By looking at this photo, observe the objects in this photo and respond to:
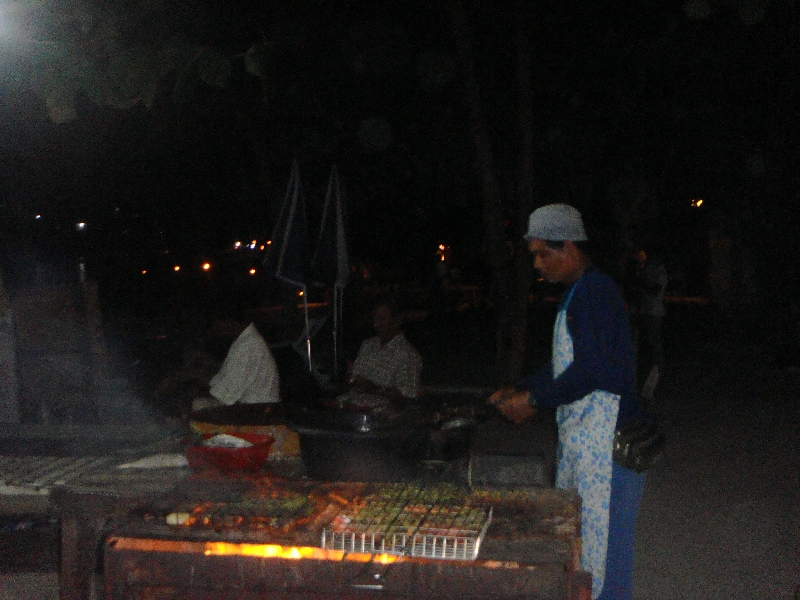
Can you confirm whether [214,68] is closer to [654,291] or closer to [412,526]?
[412,526]

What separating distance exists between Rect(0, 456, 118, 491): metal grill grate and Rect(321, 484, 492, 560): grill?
59.3 inches

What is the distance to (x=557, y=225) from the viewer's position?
3549 millimetres

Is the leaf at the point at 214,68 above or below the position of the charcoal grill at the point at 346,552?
above

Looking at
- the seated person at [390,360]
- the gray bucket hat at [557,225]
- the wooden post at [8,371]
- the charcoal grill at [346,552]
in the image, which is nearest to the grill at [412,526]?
the charcoal grill at [346,552]

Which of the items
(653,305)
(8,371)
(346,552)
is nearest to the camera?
(346,552)

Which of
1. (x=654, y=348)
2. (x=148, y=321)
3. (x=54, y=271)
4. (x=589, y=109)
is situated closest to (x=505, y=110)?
(x=589, y=109)

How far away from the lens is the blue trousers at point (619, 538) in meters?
3.56

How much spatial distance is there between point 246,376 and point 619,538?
3264 millimetres

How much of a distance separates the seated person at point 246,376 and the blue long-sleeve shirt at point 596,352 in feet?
9.89

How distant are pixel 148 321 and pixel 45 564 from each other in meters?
19.5

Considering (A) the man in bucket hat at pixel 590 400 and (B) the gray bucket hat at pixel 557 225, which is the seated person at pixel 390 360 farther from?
(B) the gray bucket hat at pixel 557 225

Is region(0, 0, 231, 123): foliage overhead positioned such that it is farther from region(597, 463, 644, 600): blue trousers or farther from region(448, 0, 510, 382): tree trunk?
region(597, 463, 644, 600): blue trousers

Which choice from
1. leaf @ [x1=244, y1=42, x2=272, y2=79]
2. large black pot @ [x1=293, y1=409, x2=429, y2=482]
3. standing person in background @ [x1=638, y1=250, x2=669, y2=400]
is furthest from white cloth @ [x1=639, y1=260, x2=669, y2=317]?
large black pot @ [x1=293, y1=409, x2=429, y2=482]

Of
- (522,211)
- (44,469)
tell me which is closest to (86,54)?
(44,469)
